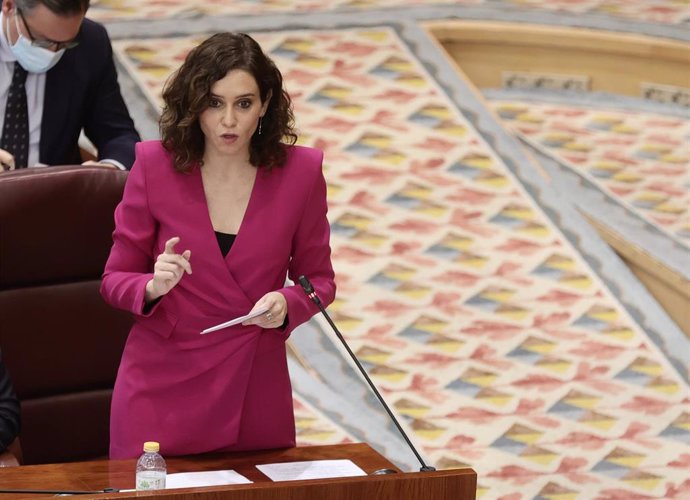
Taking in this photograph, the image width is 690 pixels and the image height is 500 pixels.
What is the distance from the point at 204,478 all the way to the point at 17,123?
1.16 m

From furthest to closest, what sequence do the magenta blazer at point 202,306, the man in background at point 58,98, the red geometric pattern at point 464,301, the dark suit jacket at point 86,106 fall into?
1. the red geometric pattern at point 464,301
2. the dark suit jacket at point 86,106
3. the man in background at point 58,98
4. the magenta blazer at point 202,306

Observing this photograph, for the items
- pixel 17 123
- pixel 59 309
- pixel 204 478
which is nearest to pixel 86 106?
pixel 17 123

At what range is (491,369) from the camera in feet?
13.6

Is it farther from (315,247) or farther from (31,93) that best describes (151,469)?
(31,93)

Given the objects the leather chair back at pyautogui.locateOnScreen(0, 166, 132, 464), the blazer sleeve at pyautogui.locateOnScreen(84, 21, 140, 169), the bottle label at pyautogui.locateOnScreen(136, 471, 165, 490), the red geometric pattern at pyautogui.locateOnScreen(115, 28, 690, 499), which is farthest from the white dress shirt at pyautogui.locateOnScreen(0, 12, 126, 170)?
the red geometric pattern at pyautogui.locateOnScreen(115, 28, 690, 499)

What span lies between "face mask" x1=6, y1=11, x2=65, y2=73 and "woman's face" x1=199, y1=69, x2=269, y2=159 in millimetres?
751

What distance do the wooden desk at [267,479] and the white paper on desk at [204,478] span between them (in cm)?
2

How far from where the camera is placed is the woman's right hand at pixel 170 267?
2.04 meters

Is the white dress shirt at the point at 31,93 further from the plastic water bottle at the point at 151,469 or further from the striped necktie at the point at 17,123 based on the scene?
the plastic water bottle at the point at 151,469

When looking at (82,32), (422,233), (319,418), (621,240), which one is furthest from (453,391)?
(82,32)

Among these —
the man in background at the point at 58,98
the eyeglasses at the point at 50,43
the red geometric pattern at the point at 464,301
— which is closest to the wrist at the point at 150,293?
the man in background at the point at 58,98

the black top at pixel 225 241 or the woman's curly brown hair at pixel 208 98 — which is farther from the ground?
the woman's curly brown hair at pixel 208 98

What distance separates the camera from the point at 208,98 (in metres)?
2.14

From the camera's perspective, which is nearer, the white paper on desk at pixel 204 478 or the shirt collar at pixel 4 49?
the white paper on desk at pixel 204 478
